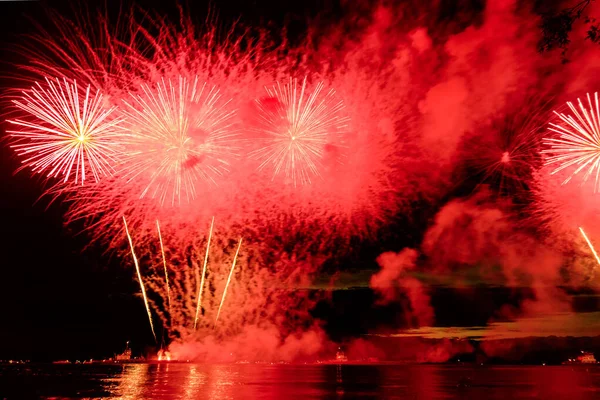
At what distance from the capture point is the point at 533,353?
83.8m

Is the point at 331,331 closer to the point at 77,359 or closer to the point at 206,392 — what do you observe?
the point at 77,359

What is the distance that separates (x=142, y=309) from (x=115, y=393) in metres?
57.3

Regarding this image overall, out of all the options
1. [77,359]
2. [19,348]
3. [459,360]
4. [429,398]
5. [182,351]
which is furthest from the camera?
[459,360]

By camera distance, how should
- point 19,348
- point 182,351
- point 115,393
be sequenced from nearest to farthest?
point 115,393, point 182,351, point 19,348

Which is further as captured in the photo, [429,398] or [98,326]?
[98,326]

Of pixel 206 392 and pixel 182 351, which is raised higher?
pixel 182 351

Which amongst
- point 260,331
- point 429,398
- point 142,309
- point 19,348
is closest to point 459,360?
point 260,331

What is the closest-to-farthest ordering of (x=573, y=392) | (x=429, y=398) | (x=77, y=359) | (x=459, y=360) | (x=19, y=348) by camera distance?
1. (x=429, y=398)
2. (x=573, y=392)
3. (x=77, y=359)
4. (x=19, y=348)
5. (x=459, y=360)

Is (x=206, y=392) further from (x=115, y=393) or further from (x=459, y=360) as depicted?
(x=459, y=360)

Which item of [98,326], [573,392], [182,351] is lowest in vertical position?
[573,392]

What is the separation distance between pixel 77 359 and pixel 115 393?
54.3 m

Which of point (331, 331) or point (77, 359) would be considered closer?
point (77, 359)

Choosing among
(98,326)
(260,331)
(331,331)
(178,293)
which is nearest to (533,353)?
(331,331)

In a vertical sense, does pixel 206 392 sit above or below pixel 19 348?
below
